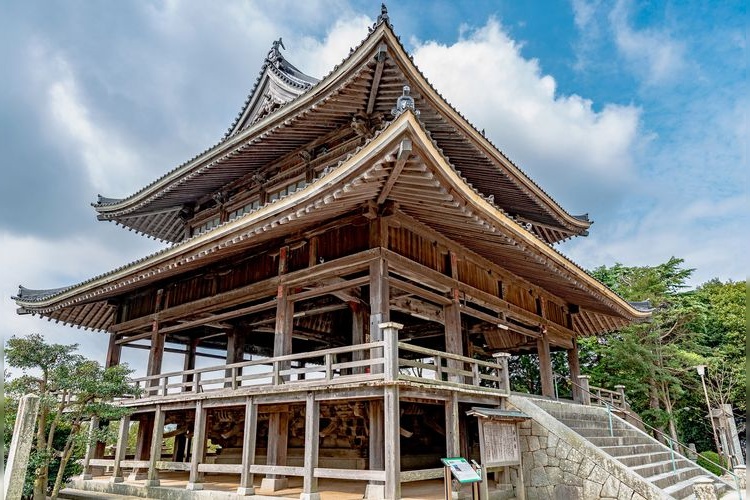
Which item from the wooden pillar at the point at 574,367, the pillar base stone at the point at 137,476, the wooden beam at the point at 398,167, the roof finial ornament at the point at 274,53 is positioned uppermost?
the roof finial ornament at the point at 274,53

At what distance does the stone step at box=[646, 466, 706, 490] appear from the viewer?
10.4 metres

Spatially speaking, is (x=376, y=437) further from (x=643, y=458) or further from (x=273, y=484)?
(x=643, y=458)

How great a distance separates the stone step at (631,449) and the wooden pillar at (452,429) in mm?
3118

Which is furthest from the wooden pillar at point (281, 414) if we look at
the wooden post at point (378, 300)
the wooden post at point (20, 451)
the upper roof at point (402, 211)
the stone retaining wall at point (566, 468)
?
the stone retaining wall at point (566, 468)

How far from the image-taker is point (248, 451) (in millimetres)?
10219

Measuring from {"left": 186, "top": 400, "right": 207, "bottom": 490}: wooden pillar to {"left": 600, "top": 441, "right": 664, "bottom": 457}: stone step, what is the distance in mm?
8628

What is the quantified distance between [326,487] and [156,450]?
4562mm

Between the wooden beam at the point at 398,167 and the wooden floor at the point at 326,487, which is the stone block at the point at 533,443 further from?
the wooden beam at the point at 398,167

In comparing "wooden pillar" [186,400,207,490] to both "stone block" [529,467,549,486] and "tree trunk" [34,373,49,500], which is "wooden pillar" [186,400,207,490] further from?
"stone block" [529,467,549,486]

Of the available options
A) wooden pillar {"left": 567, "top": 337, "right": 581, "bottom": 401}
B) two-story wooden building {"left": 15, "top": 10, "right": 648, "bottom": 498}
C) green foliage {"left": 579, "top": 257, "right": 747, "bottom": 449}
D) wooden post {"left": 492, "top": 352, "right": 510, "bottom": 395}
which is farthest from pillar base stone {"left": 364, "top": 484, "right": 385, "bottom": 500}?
green foliage {"left": 579, "top": 257, "right": 747, "bottom": 449}

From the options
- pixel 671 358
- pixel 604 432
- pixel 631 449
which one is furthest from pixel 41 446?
pixel 671 358

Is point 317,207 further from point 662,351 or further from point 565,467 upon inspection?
point 662,351

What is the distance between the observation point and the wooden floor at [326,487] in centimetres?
953

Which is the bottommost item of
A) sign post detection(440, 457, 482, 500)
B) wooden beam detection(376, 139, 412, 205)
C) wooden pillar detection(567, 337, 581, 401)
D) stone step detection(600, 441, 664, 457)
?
sign post detection(440, 457, 482, 500)
